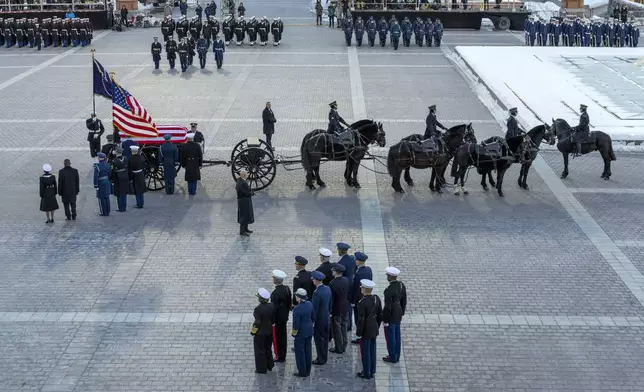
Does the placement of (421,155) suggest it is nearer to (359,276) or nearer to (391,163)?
(391,163)

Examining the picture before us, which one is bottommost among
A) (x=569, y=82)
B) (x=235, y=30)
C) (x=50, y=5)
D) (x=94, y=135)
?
(x=94, y=135)

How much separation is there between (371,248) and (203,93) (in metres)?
13.9

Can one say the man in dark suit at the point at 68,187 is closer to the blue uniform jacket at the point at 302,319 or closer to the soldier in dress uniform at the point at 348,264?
the soldier in dress uniform at the point at 348,264

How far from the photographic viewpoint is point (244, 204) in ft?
50.9

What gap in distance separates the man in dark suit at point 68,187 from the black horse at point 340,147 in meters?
4.54

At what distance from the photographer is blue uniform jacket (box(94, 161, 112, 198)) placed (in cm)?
1638

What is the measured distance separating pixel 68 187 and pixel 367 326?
769 cm

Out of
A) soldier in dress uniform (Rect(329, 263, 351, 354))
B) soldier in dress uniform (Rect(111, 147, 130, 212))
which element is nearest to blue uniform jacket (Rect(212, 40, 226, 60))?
soldier in dress uniform (Rect(111, 147, 130, 212))

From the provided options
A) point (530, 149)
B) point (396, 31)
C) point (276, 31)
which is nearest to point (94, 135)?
point (530, 149)

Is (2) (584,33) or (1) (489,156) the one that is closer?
(1) (489,156)

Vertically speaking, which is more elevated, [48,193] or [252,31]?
[252,31]

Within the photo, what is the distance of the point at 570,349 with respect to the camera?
461 inches

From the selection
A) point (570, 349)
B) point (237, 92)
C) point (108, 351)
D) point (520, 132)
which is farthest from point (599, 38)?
point (108, 351)

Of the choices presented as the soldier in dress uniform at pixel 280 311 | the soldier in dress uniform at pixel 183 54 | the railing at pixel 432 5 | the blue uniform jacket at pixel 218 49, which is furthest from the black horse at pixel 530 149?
the railing at pixel 432 5
